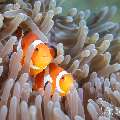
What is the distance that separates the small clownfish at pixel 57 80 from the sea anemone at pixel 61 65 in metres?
0.04

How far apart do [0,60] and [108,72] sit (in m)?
0.73

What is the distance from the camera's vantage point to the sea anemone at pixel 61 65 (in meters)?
1.45

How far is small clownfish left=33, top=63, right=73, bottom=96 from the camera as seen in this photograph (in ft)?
5.55

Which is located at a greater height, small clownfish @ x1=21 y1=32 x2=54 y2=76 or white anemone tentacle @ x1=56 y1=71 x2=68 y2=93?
small clownfish @ x1=21 y1=32 x2=54 y2=76

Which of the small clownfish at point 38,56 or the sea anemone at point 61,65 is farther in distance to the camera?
the small clownfish at point 38,56

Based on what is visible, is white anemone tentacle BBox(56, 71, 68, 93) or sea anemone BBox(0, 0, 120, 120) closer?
sea anemone BBox(0, 0, 120, 120)

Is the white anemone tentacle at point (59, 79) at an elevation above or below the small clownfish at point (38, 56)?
below

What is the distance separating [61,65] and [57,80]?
0.56 feet

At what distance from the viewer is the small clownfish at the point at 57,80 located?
1.69 metres

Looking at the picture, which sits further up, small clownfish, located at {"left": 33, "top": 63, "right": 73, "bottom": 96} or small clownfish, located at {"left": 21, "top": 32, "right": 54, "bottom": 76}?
small clownfish, located at {"left": 21, "top": 32, "right": 54, "bottom": 76}

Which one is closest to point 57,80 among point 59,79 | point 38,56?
point 59,79

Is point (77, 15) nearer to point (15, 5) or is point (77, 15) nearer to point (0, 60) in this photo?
point (15, 5)

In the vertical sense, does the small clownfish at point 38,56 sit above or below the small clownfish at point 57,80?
above

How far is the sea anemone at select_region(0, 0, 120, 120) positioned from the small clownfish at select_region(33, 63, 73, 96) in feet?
0.14
